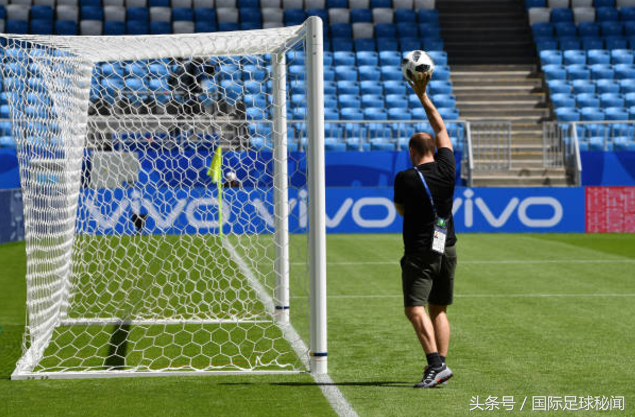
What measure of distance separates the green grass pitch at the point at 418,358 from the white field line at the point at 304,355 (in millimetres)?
72

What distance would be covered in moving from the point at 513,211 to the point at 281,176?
485 inches

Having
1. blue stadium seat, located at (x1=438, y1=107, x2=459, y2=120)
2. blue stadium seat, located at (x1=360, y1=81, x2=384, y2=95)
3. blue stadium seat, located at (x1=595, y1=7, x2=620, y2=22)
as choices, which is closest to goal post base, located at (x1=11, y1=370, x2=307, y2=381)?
blue stadium seat, located at (x1=438, y1=107, x2=459, y2=120)

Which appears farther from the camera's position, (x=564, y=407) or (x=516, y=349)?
(x=516, y=349)

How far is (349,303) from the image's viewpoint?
10273 mm

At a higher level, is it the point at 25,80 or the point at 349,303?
the point at 25,80

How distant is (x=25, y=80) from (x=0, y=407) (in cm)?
273

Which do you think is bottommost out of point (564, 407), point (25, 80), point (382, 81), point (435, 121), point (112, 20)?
point (564, 407)

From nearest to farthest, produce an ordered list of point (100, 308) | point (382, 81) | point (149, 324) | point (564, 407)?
1. point (564, 407)
2. point (149, 324)
3. point (100, 308)
4. point (382, 81)

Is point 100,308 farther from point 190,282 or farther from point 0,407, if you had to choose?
point 0,407

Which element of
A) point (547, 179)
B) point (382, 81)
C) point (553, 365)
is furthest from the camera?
point (382, 81)

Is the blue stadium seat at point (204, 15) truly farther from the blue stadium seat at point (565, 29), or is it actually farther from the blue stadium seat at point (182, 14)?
the blue stadium seat at point (565, 29)

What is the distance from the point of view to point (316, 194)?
654 cm

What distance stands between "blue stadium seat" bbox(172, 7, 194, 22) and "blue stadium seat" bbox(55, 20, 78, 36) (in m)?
2.80

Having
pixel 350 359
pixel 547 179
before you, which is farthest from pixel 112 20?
pixel 350 359
